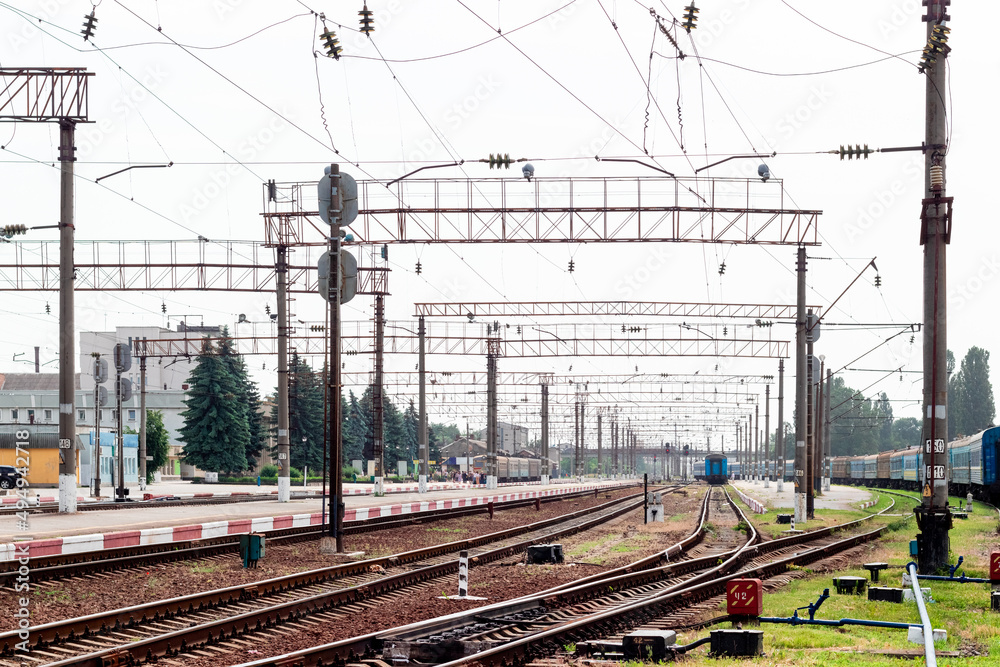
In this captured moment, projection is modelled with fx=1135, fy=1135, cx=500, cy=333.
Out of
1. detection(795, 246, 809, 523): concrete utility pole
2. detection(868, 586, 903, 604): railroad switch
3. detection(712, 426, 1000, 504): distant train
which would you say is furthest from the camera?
detection(712, 426, 1000, 504): distant train

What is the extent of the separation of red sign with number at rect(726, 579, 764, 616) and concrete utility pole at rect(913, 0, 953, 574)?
7.30 metres

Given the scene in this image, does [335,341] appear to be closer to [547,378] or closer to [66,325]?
Answer: [66,325]

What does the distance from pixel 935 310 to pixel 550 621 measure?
32.1 feet

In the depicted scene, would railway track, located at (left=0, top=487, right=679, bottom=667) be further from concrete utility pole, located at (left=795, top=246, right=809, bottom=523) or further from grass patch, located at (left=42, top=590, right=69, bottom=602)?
concrete utility pole, located at (left=795, top=246, right=809, bottom=523)

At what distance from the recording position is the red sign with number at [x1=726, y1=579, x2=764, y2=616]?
13375mm

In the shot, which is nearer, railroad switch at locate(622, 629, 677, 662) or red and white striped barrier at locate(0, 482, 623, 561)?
railroad switch at locate(622, 629, 677, 662)

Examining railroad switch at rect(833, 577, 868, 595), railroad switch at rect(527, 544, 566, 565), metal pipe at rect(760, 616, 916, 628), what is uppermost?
metal pipe at rect(760, 616, 916, 628)

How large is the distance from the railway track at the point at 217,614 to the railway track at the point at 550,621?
1.68 m

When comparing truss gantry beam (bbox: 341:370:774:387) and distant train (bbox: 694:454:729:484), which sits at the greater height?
truss gantry beam (bbox: 341:370:774:387)

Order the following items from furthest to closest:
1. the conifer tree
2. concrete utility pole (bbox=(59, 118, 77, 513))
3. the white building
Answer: the white building → the conifer tree → concrete utility pole (bbox=(59, 118, 77, 513))

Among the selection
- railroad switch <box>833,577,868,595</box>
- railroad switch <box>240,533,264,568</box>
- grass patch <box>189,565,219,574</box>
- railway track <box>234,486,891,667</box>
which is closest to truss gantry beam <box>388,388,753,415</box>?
grass patch <box>189,565,219,574</box>

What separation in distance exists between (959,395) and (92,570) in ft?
510

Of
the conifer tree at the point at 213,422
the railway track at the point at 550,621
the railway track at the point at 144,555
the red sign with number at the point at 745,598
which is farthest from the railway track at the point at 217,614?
the conifer tree at the point at 213,422

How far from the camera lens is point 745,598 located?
44.0 ft
